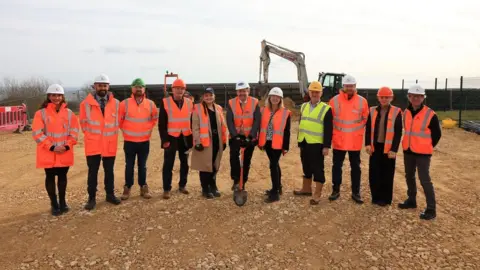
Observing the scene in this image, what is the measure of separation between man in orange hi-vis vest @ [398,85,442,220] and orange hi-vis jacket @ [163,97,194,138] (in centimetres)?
340

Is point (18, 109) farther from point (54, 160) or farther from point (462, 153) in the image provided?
point (462, 153)

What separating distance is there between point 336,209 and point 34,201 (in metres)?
5.07

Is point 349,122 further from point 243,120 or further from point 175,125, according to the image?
point 175,125

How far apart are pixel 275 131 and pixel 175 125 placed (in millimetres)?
1628

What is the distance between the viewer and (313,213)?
212 inches

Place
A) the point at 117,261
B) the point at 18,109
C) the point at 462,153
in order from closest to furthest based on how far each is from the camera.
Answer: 1. the point at 117,261
2. the point at 462,153
3. the point at 18,109

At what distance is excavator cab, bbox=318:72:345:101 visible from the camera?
69.7 ft

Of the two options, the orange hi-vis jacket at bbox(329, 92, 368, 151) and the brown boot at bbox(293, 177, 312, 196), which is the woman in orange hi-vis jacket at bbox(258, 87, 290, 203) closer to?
the brown boot at bbox(293, 177, 312, 196)

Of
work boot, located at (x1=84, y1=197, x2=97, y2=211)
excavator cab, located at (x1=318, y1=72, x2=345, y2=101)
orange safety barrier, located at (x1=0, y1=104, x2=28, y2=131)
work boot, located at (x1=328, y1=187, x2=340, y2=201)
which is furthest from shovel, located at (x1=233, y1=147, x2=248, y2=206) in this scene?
excavator cab, located at (x1=318, y1=72, x2=345, y2=101)

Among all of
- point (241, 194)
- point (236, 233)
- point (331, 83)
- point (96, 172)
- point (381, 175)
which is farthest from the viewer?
point (331, 83)

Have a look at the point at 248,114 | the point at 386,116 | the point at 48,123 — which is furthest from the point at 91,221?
the point at 386,116

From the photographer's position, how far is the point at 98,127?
5.41 m

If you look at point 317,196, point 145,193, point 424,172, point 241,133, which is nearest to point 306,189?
point 317,196

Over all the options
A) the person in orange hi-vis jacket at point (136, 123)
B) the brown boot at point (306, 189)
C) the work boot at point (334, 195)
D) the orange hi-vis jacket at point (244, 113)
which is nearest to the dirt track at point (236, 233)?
the work boot at point (334, 195)
